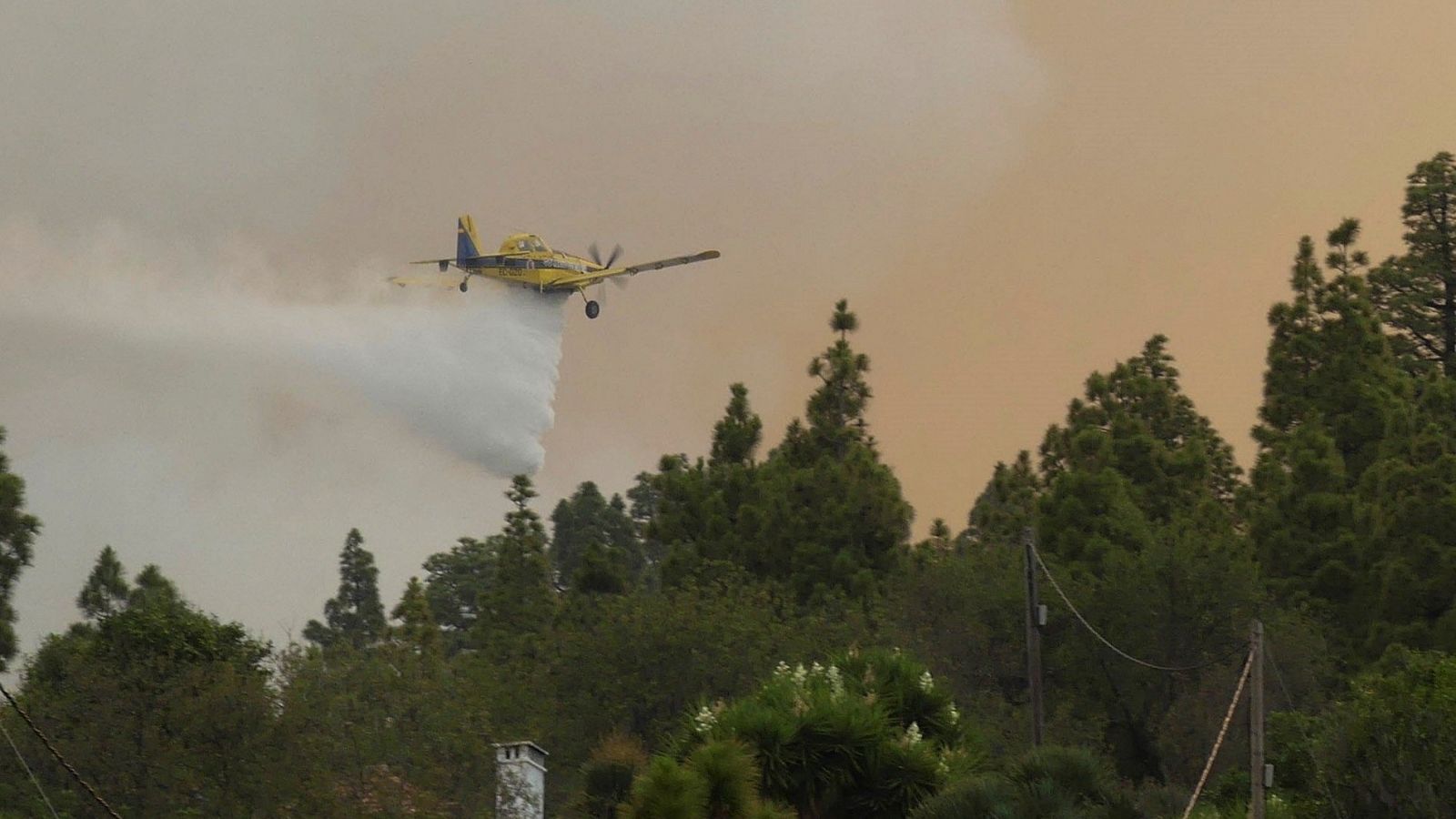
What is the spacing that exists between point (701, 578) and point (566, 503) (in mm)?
65742

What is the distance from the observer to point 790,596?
73.5m

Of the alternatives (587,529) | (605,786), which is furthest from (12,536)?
(587,529)

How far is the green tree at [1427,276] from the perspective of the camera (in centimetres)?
7631

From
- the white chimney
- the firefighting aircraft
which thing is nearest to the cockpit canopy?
the firefighting aircraft

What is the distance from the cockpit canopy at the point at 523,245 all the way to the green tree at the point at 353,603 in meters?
57.0

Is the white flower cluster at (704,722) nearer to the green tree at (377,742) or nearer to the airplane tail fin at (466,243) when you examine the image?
the green tree at (377,742)

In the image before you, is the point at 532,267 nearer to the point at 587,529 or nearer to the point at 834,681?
the point at 834,681

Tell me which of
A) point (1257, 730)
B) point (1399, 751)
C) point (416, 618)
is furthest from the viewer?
point (416, 618)

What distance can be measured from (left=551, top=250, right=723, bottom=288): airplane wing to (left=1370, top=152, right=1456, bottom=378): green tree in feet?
74.2

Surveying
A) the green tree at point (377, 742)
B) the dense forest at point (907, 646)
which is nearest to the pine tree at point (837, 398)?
the dense forest at point (907, 646)

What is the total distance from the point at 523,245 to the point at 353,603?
6239 cm

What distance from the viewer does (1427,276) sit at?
76438 mm

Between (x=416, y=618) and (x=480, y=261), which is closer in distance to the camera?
(x=480, y=261)

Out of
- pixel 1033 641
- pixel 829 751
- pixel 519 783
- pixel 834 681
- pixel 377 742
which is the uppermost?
pixel 1033 641
